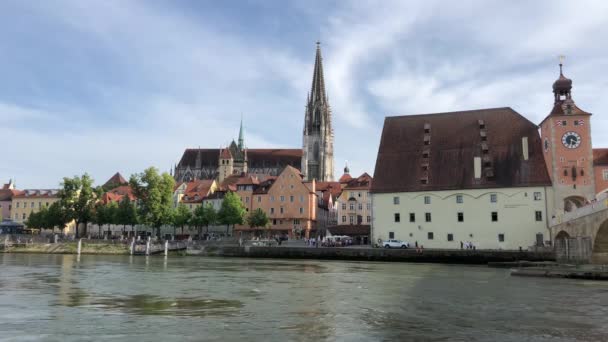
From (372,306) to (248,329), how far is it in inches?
279

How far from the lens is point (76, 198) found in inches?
3600

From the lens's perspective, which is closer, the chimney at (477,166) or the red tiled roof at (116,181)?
the chimney at (477,166)

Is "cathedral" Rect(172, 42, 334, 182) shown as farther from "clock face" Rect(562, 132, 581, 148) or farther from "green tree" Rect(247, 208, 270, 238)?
"clock face" Rect(562, 132, 581, 148)

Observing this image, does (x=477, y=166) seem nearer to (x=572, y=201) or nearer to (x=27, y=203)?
(x=572, y=201)

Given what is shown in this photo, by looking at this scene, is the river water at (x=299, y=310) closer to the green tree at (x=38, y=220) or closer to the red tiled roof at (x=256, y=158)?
the green tree at (x=38, y=220)

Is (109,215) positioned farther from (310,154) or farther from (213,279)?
(310,154)

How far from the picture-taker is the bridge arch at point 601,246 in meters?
34.3

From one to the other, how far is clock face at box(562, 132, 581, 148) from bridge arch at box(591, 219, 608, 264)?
2473 centimetres

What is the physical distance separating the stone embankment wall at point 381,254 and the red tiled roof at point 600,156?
16777mm

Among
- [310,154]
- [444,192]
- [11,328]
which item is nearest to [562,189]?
[444,192]

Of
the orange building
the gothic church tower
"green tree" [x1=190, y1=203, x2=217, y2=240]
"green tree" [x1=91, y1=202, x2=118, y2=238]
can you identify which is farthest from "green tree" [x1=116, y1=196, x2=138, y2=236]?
the gothic church tower

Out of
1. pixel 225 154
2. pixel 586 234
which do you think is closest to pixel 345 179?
pixel 225 154

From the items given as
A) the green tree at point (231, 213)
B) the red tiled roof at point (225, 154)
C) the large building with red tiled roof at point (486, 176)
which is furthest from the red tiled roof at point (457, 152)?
the red tiled roof at point (225, 154)

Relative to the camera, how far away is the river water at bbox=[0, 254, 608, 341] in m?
15.0
